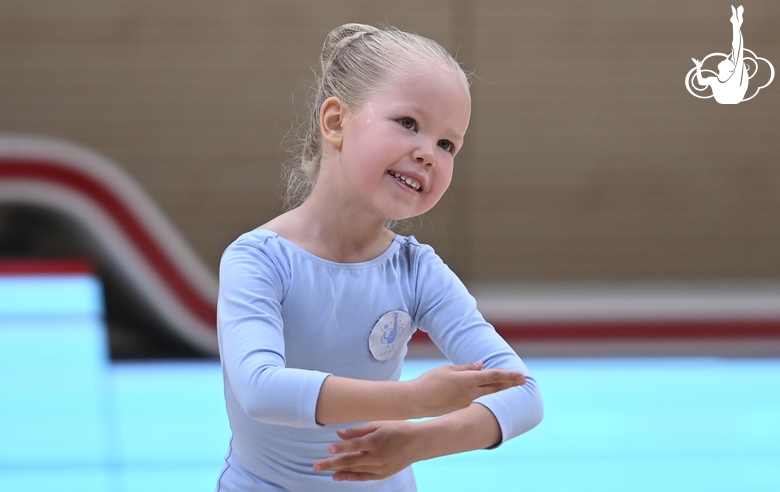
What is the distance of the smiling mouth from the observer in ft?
3.13

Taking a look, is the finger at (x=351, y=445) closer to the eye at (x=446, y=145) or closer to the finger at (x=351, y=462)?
the finger at (x=351, y=462)

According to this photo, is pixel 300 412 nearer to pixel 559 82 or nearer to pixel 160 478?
pixel 160 478

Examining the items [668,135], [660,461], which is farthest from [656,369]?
[668,135]

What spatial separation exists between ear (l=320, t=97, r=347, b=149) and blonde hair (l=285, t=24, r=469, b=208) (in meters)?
0.01

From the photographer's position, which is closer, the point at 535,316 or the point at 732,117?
the point at 535,316

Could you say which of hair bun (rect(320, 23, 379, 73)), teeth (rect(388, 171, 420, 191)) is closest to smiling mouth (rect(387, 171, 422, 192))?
teeth (rect(388, 171, 420, 191))

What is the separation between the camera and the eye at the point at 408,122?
37.5 inches

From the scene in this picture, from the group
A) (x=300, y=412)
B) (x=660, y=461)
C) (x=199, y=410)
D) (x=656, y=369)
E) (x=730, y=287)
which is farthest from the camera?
(x=730, y=287)

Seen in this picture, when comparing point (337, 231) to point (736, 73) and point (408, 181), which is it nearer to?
point (408, 181)

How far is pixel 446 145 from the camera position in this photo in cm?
98

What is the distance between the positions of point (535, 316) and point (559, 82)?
6.11ft

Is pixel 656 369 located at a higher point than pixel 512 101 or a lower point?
lower

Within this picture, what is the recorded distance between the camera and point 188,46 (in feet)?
16.5

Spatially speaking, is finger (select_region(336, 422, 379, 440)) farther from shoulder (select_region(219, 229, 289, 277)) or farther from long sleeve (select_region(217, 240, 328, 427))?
shoulder (select_region(219, 229, 289, 277))
